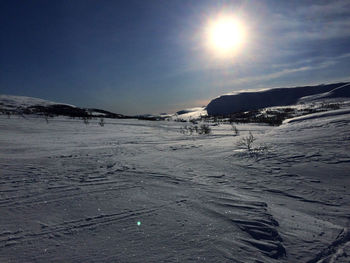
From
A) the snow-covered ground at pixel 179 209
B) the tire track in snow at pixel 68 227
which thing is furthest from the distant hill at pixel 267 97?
the tire track in snow at pixel 68 227

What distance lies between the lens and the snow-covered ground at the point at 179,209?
147 centimetres

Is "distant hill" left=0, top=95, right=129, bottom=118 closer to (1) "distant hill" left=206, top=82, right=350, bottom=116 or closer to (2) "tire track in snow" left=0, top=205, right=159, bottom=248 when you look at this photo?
(2) "tire track in snow" left=0, top=205, right=159, bottom=248

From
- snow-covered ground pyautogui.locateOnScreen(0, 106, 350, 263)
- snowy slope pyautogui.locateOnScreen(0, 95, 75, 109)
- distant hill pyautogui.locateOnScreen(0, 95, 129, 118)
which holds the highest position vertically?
snowy slope pyautogui.locateOnScreen(0, 95, 75, 109)

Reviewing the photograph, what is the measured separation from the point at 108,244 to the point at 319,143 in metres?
4.63

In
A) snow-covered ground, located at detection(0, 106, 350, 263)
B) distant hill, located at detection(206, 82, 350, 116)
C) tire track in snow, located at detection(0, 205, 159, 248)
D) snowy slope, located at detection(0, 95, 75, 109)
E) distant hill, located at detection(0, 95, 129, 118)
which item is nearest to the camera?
snow-covered ground, located at detection(0, 106, 350, 263)

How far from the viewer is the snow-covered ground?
147 centimetres

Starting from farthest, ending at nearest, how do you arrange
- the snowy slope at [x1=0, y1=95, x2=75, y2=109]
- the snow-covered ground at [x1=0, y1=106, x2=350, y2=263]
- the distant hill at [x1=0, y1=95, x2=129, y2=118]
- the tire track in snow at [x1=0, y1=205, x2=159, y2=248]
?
the snowy slope at [x1=0, y1=95, x2=75, y2=109] → the distant hill at [x1=0, y1=95, x2=129, y2=118] → the tire track in snow at [x1=0, y1=205, x2=159, y2=248] → the snow-covered ground at [x1=0, y1=106, x2=350, y2=263]

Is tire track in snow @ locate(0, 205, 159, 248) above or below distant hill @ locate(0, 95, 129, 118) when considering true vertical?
below

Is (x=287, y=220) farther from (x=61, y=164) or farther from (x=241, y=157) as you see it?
(x=61, y=164)

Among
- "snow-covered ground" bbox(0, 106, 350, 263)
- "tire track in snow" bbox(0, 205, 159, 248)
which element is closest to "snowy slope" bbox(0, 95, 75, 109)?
"snow-covered ground" bbox(0, 106, 350, 263)

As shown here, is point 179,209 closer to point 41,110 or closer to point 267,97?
point 41,110

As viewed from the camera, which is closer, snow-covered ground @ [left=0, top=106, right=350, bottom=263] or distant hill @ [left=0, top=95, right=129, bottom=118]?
snow-covered ground @ [left=0, top=106, right=350, bottom=263]

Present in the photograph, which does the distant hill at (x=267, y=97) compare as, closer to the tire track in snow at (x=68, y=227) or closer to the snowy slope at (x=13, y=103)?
the snowy slope at (x=13, y=103)

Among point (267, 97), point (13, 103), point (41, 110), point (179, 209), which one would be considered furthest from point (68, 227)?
point (267, 97)
